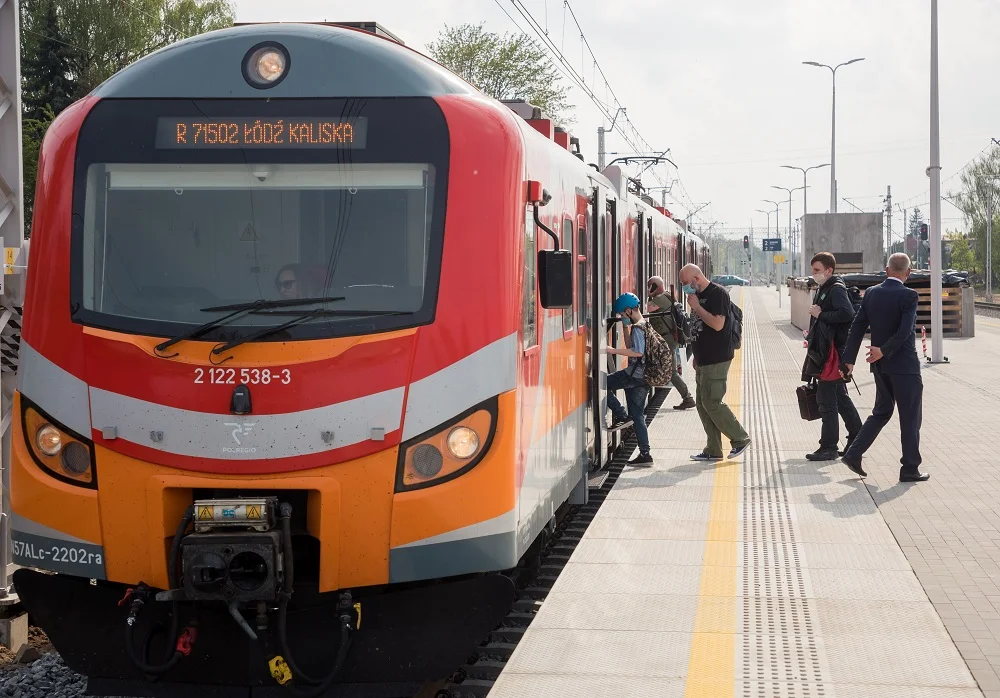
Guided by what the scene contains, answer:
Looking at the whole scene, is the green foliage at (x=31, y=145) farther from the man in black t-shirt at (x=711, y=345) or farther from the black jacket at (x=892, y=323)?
the black jacket at (x=892, y=323)

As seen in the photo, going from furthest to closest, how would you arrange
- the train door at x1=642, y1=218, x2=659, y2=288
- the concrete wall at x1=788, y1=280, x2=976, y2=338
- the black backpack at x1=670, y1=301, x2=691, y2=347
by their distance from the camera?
the concrete wall at x1=788, y1=280, x2=976, y2=338 → the train door at x1=642, y1=218, x2=659, y2=288 → the black backpack at x1=670, y1=301, x2=691, y2=347

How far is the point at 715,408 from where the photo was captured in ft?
38.2

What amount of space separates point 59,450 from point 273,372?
3.32ft

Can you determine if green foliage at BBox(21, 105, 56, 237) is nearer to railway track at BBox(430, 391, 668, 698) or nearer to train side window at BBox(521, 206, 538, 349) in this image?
railway track at BBox(430, 391, 668, 698)

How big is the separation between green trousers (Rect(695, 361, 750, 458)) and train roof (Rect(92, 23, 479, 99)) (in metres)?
6.27

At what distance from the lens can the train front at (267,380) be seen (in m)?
5.30

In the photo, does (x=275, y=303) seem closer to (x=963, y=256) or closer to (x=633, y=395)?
(x=633, y=395)

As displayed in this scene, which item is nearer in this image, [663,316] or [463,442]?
[463,442]

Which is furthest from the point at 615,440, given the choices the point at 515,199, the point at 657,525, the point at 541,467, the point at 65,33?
the point at 65,33

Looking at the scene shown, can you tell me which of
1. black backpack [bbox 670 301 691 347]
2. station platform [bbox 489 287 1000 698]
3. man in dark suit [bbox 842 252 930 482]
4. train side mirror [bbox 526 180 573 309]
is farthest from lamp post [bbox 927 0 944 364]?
train side mirror [bbox 526 180 573 309]

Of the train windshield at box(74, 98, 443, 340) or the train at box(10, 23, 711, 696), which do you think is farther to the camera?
the train windshield at box(74, 98, 443, 340)

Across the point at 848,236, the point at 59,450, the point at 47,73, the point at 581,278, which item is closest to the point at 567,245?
the point at 581,278

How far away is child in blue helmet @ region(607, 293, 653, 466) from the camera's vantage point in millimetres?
11547

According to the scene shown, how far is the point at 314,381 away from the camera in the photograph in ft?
17.4
